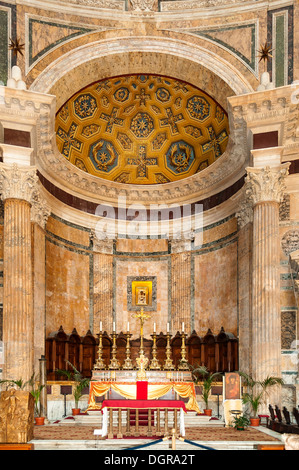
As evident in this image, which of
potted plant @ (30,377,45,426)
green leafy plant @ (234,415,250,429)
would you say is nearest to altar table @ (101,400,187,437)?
green leafy plant @ (234,415,250,429)

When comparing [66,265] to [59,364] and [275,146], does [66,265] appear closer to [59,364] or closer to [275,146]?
[59,364]

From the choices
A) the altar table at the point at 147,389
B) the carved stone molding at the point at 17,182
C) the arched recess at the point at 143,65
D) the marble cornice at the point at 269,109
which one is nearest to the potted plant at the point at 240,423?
the altar table at the point at 147,389

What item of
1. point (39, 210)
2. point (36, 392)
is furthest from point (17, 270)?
point (36, 392)

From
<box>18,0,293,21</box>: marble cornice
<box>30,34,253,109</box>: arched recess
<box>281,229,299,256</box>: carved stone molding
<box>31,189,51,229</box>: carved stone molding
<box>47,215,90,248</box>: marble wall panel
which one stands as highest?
<box>18,0,293,21</box>: marble cornice

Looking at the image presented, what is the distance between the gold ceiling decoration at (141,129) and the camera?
23.3 meters

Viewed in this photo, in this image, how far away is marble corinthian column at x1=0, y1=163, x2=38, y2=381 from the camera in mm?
17109

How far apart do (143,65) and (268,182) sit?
23.6ft

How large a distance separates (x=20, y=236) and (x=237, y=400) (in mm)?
7586

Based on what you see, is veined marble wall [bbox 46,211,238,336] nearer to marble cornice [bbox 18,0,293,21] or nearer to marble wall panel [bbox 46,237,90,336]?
marble wall panel [bbox 46,237,90,336]

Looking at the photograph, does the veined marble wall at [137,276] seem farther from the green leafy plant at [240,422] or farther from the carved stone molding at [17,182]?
the green leafy plant at [240,422]

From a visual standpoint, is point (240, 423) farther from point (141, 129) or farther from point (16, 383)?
point (141, 129)

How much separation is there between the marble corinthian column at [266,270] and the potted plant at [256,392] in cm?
19

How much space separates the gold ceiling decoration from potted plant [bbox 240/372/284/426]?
9.75 meters
